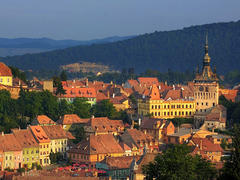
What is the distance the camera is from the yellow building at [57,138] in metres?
101

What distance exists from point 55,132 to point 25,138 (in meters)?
5.84

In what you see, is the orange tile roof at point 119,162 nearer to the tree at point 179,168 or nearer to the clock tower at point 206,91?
the tree at point 179,168

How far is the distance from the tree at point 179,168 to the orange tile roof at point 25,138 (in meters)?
23.8

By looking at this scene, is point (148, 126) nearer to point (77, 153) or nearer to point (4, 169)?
point (77, 153)

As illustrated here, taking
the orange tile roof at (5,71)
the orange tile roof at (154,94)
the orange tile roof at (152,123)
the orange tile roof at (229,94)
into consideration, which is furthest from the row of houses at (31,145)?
the orange tile roof at (229,94)

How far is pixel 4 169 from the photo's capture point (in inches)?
3551

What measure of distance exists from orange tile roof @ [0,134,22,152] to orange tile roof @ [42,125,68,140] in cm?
689

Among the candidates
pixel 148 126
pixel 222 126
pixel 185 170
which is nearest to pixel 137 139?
pixel 148 126

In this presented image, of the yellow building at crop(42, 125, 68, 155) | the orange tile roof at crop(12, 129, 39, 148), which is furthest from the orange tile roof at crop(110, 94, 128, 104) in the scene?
the orange tile roof at crop(12, 129, 39, 148)

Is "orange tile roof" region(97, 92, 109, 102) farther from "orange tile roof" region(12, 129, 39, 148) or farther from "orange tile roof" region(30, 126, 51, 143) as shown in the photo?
"orange tile roof" region(12, 129, 39, 148)

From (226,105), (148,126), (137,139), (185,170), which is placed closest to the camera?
(185,170)

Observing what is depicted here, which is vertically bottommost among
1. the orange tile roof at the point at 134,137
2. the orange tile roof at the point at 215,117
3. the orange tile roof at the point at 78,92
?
the orange tile roof at the point at 134,137

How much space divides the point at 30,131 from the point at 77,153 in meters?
7.20

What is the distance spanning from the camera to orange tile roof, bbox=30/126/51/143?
9912cm
